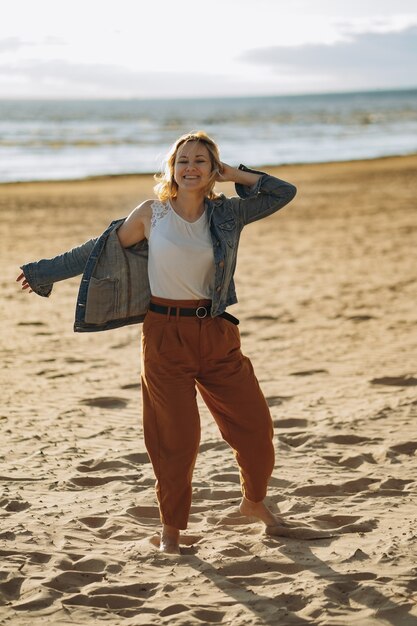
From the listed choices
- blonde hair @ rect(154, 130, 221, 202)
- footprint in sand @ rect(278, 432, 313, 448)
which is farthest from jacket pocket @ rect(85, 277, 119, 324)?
footprint in sand @ rect(278, 432, 313, 448)

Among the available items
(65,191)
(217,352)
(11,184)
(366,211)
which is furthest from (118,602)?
(11,184)

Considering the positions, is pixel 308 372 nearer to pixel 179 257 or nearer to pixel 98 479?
pixel 98 479

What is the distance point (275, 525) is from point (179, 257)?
4.64ft

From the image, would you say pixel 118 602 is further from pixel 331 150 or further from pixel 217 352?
pixel 331 150

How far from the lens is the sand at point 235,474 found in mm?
3670

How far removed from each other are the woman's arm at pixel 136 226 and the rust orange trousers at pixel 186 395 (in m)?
0.31

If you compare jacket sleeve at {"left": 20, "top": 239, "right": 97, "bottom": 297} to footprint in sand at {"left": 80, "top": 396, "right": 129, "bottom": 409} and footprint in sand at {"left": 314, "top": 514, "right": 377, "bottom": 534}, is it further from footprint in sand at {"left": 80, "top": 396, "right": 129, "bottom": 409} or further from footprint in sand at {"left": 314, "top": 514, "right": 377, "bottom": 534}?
footprint in sand at {"left": 80, "top": 396, "right": 129, "bottom": 409}

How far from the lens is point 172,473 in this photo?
405cm

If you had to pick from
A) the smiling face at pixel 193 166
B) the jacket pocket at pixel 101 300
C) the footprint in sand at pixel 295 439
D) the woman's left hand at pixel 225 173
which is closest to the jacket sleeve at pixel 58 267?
the jacket pocket at pixel 101 300

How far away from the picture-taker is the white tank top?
Result: 155 inches

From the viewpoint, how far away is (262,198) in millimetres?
4227

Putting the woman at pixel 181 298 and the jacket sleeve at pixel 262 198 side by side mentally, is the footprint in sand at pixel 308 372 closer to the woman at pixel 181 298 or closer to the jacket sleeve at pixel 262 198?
the woman at pixel 181 298

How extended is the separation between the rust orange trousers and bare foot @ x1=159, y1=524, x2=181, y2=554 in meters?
0.04

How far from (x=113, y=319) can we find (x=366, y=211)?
13.1 meters
